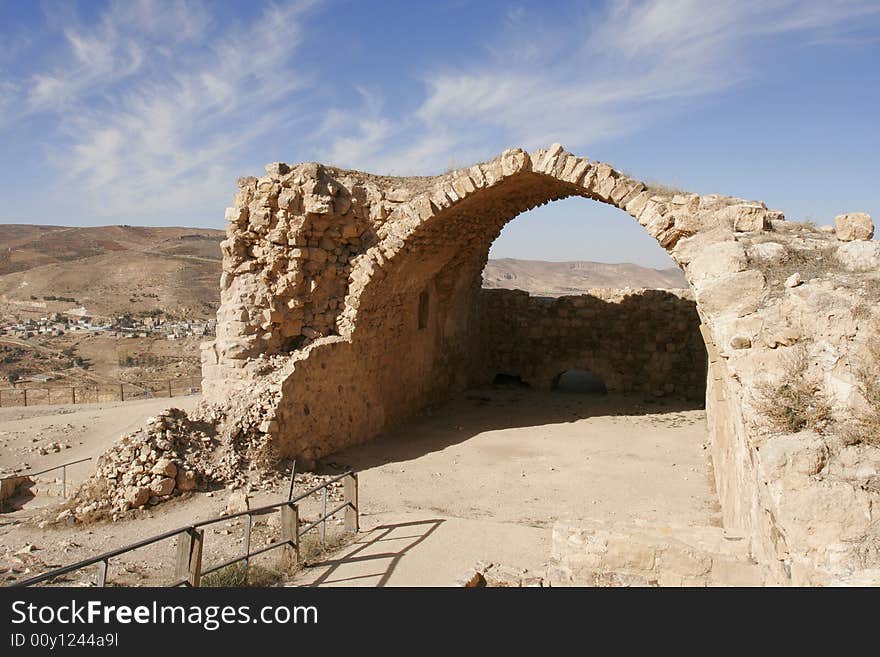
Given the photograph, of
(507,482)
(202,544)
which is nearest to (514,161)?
(507,482)

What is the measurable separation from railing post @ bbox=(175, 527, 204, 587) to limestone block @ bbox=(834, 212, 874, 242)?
6.01 m

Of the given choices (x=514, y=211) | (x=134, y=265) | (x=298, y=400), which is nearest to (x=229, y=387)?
(x=298, y=400)

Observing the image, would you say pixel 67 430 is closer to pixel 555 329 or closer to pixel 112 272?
pixel 555 329

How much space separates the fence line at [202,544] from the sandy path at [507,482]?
35 centimetres

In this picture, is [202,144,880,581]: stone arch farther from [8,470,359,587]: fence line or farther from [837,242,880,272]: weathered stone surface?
[8,470,359,587]: fence line

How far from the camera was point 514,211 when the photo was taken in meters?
12.5

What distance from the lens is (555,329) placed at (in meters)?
15.4

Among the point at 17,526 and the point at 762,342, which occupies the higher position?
the point at 762,342

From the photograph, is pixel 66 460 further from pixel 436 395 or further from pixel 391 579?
pixel 391 579

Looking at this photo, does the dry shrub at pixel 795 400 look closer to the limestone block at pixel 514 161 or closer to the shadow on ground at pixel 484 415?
the limestone block at pixel 514 161

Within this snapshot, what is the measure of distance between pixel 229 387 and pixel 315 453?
5.13 feet

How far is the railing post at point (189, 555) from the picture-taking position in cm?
454

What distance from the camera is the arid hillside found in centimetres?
3291

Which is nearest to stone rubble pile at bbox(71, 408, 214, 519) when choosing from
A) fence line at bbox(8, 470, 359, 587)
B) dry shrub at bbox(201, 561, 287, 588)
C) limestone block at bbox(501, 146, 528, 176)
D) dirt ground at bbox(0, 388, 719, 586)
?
dirt ground at bbox(0, 388, 719, 586)
